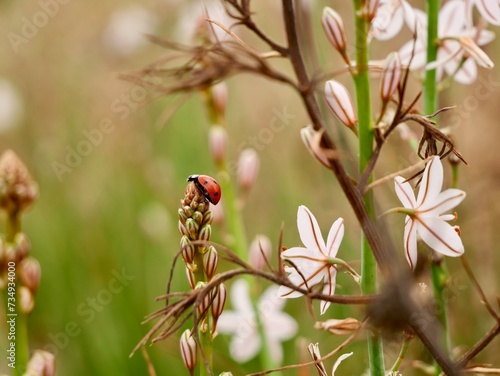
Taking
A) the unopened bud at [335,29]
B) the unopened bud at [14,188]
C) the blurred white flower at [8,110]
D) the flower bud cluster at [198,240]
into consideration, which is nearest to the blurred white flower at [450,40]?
the unopened bud at [335,29]

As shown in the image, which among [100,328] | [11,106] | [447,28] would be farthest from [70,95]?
[447,28]

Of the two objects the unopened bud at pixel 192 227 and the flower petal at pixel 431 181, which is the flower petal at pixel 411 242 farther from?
the unopened bud at pixel 192 227

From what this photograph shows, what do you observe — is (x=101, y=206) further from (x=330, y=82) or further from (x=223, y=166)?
(x=330, y=82)

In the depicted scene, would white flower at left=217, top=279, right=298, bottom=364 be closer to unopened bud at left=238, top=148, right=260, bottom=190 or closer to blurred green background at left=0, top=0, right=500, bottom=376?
blurred green background at left=0, top=0, right=500, bottom=376

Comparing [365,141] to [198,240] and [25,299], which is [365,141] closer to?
[198,240]

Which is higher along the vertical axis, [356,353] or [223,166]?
[223,166]

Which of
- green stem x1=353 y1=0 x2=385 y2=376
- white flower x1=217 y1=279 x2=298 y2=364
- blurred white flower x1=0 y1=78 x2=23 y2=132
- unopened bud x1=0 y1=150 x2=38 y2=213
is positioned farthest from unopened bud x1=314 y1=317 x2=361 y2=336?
blurred white flower x1=0 y1=78 x2=23 y2=132
